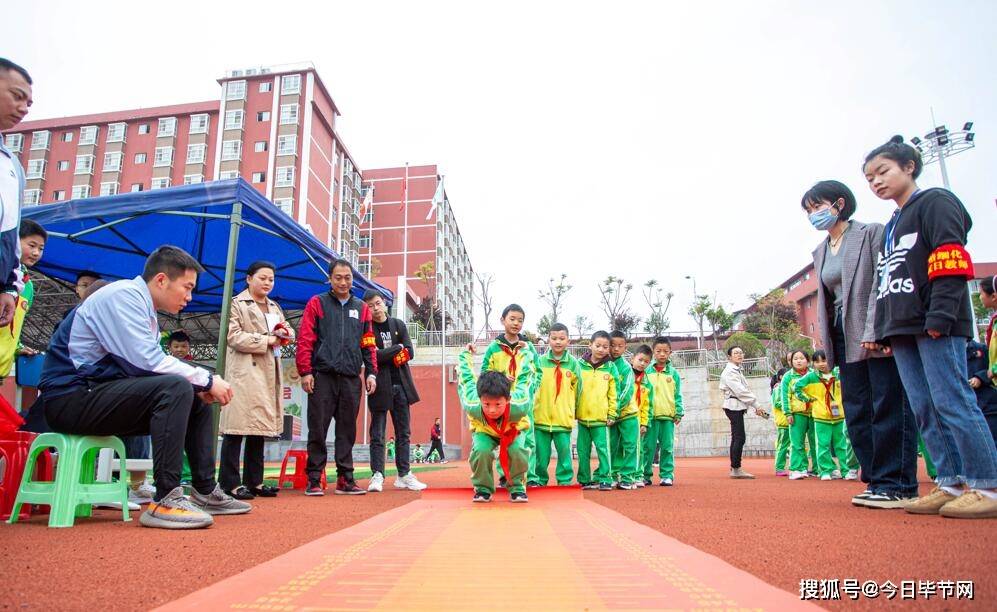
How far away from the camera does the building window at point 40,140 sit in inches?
1639

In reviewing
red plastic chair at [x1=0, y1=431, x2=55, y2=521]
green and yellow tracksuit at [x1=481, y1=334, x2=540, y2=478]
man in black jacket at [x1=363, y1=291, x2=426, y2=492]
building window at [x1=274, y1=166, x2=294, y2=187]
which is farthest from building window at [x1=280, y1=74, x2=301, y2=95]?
red plastic chair at [x1=0, y1=431, x2=55, y2=521]

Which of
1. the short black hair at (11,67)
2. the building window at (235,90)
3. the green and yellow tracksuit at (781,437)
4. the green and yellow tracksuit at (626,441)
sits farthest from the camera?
the building window at (235,90)

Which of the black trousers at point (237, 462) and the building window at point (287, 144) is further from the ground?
the building window at point (287, 144)

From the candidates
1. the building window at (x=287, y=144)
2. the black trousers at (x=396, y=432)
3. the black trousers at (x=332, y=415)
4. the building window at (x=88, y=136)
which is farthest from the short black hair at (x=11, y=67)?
the building window at (x=88, y=136)

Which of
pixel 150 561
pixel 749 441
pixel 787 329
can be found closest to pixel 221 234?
pixel 150 561

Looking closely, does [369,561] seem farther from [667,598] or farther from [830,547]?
[830,547]

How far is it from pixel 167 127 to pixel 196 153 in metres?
3.38

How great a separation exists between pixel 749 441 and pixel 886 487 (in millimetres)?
19096

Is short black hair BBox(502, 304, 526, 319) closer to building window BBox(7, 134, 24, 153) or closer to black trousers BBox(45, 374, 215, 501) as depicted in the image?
black trousers BBox(45, 374, 215, 501)

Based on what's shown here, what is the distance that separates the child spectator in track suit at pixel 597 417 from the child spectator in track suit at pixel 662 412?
922mm

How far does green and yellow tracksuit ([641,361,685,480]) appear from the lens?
20.7 feet

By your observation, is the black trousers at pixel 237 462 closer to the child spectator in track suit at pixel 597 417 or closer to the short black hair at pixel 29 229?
the short black hair at pixel 29 229

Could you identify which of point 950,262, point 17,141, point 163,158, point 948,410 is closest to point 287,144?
point 163,158

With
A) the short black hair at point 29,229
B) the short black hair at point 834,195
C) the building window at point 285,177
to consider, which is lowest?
the short black hair at point 29,229
